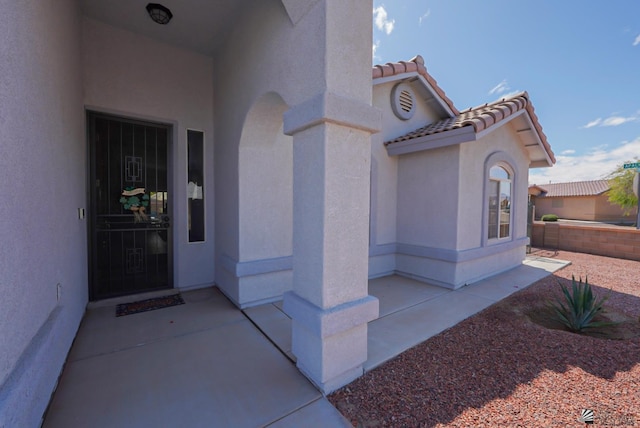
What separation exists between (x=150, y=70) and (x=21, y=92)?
3487 mm

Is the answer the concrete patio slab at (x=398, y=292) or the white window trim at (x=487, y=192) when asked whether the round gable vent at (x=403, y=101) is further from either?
the concrete patio slab at (x=398, y=292)

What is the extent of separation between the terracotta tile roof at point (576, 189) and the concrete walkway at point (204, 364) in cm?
3757

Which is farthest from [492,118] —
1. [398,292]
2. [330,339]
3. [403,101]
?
[330,339]

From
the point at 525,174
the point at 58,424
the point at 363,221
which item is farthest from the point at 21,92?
the point at 525,174

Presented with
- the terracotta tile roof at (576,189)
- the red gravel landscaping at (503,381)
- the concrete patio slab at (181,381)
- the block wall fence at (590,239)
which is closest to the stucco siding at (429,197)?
the red gravel landscaping at (503,381)

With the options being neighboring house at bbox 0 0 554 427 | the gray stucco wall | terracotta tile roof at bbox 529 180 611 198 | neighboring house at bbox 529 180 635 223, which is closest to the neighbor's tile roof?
neighboring house at bbox 0 0 554 427

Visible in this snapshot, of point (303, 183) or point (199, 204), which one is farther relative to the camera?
point (199, 204)

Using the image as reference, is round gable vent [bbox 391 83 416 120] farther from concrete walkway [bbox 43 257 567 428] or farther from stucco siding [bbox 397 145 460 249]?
concrete walkway [bbox 43 257 567 428]

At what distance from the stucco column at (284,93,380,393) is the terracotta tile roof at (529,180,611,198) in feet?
132

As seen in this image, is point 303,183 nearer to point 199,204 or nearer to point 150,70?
point 199,204

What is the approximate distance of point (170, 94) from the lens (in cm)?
502

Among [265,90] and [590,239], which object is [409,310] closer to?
[265,90]

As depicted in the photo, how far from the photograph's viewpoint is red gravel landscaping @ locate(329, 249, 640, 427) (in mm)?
2324

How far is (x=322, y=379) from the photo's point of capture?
259 cm
